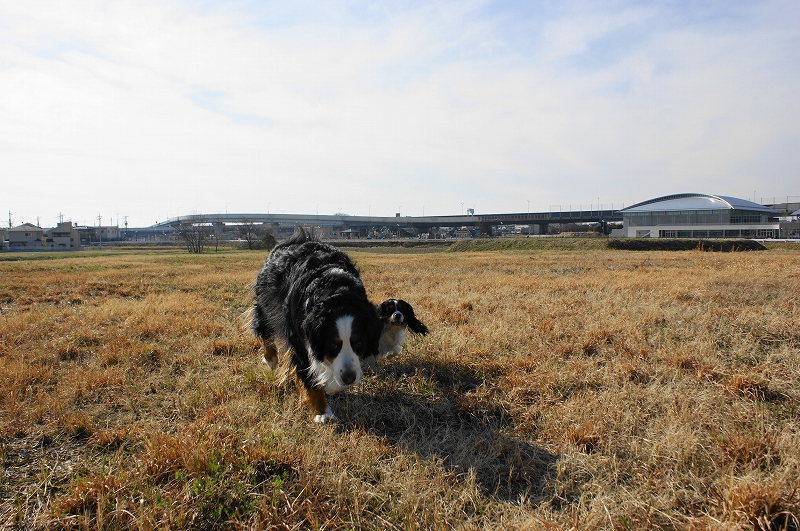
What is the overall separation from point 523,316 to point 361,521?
5818 millimetres

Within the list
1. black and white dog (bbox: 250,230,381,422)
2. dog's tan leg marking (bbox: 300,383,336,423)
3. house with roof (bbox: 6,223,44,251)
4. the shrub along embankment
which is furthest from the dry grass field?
house with roof (bbox: 6,223,44,251)

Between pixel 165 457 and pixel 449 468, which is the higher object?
pixel 165 457

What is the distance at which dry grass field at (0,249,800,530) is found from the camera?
280 cm

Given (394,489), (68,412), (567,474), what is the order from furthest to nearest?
(68,412)
(567,474)
(394,489)

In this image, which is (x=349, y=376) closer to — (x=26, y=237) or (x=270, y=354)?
(x=270, y=354)

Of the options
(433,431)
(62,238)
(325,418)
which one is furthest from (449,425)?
(62,238)

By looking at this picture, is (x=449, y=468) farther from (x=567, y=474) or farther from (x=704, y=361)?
(x=704, y=361)

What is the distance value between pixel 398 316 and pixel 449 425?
2.28m

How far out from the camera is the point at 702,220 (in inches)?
3073

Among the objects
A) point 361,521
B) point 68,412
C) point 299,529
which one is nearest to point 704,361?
point 361,521

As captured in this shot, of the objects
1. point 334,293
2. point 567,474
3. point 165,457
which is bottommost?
point 567,474

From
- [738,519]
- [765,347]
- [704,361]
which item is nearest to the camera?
[738,519]

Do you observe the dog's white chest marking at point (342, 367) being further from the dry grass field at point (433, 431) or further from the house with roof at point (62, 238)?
the house with roof at point (62, 238)

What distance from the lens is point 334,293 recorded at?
175 inches
